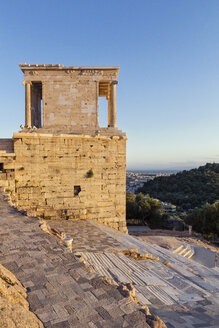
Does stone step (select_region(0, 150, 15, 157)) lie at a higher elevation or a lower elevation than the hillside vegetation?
higher

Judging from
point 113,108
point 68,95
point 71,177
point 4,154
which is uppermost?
point 68,95

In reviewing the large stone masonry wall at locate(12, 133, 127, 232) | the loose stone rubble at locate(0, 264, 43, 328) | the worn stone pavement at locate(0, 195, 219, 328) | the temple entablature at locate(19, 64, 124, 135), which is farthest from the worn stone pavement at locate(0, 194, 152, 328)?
the temple entablature at locate(19, 64, 124, 135)

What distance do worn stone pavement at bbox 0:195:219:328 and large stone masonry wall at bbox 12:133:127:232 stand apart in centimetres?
278

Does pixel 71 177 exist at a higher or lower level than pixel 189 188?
higher

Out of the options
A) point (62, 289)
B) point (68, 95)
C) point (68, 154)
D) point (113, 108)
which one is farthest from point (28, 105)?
point (62, 289)

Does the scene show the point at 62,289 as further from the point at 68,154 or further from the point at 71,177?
the point at 68,154

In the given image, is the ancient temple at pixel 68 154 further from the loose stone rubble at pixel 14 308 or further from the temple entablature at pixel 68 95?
the loose stone rubble at pixel 14 308

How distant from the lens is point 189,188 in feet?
145

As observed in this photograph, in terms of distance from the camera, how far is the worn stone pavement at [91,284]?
2283 mm

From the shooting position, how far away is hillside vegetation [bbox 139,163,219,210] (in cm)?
3741

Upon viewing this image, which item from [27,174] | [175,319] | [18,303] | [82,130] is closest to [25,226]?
[18,303]

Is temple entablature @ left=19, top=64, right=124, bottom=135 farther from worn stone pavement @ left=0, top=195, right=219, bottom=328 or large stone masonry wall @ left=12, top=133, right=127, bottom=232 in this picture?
worn stone pavement @ left=0, top=195, right=219, bottom=328

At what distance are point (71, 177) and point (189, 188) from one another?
39562 mm

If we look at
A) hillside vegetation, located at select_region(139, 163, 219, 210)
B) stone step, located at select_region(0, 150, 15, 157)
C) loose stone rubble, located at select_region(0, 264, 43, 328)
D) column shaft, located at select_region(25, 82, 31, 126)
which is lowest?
hillside vegetation, located at select_region(139, 163, 219, 210)
